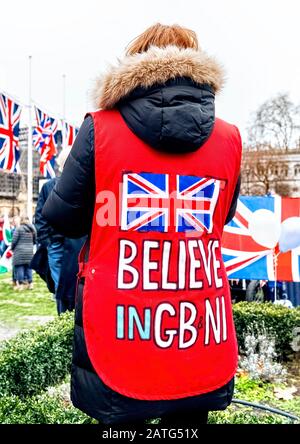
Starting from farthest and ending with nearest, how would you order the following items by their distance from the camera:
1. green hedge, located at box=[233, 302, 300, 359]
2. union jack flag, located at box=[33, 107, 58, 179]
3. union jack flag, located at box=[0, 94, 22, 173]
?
union jack flag, located at box=[33, 107, 58, 179] → union jack flag, located at box=[0, 94, 22, 173] → green hedge, located at box=[233, 302, 300, 359]

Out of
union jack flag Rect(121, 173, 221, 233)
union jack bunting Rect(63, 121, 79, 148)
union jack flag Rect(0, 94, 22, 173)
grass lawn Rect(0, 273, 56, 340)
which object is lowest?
grass lawn Rect(0, 273, 56, 340)

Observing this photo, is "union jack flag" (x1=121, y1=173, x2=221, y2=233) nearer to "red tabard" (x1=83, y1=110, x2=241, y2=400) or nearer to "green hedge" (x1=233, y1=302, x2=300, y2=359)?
"red tabard" (x1=83, y1=110, x2=241, y2=400)

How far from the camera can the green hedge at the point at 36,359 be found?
10.9ft

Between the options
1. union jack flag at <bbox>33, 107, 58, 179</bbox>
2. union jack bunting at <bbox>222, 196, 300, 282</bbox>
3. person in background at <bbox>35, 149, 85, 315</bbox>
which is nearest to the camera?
person in background at <bbox>35, 149, 85, 315</bbox>

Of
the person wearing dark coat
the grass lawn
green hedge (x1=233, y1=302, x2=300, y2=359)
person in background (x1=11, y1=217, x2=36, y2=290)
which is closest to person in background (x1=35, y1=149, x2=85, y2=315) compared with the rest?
green hedge (x1=233, y1=302, x2=300, y2=359)

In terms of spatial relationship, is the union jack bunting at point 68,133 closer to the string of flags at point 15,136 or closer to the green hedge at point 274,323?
the string of flags at point 15,136

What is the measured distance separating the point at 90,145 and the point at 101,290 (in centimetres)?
Answer: 53

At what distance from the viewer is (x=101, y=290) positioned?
5.62 ft

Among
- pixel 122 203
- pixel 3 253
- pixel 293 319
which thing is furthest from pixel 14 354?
pixel 3 253

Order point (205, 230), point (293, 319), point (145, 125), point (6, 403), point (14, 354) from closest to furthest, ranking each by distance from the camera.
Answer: point (145, 125), point (205, 230), point (6, 403), point (14, 354), point (293, 319)

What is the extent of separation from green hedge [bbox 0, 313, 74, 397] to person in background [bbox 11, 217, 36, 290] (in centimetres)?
636

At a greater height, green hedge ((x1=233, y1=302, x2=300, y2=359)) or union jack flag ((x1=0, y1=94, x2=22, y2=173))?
union jack flag ((x1=0, y1=94, x2=22, y2=173))

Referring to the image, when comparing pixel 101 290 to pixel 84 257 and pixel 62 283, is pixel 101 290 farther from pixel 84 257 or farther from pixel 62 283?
pixel 62 283

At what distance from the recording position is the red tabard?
67.2 inches
